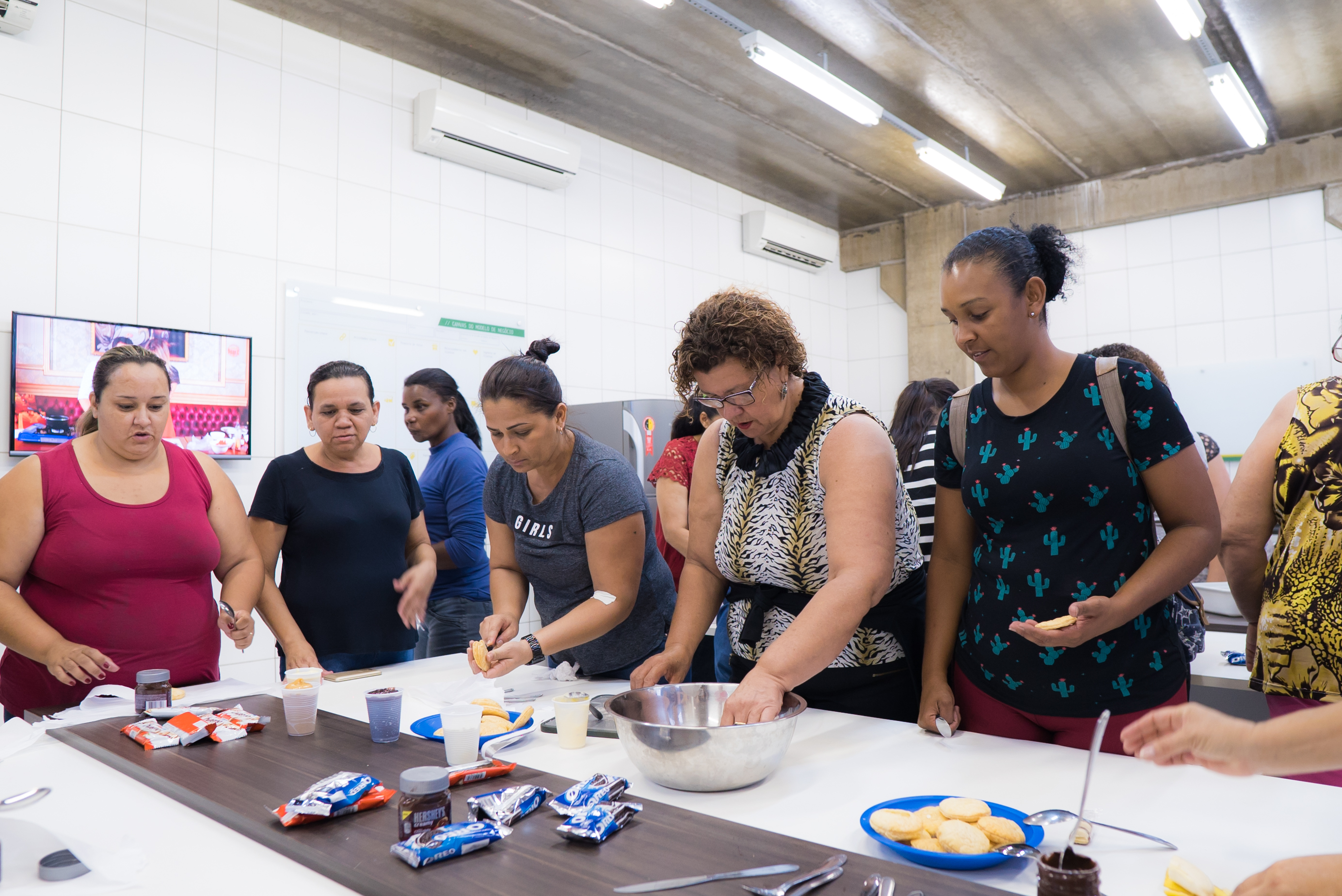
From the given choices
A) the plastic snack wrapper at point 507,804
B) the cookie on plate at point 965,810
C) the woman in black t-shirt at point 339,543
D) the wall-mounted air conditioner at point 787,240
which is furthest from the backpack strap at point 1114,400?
the wall-mounted air conditioner at point 787,240

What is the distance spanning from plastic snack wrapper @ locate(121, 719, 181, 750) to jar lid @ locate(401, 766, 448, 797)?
69 centimetres

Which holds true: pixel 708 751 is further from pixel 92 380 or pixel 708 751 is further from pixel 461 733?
pixel 92 380

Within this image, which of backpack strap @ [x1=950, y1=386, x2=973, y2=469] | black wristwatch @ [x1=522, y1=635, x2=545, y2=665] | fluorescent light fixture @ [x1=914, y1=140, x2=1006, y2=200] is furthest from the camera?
fluorescent light fixture @ [x1=914, y1=140, x2=1006, y2=200]

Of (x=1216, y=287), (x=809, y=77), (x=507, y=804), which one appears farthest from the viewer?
(x=1216, y=287)

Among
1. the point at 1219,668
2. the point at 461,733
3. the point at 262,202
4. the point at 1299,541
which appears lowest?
the point at 1219,668

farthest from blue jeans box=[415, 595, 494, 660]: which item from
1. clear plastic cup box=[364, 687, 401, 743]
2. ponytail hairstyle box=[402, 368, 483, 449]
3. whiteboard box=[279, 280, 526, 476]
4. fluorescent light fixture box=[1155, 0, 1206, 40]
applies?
fluorescent light fixture box=[1155, 0, 1206, 40]

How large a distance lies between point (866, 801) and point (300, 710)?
38.5 inches

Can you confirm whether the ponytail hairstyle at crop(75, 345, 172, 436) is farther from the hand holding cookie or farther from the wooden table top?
A: the hand holding cookie

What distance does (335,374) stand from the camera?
242 cm

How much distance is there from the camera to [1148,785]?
47.1 inches

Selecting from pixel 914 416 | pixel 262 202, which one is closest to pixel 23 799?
pixel 914 416

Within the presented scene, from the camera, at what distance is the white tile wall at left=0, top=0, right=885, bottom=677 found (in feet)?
10.0

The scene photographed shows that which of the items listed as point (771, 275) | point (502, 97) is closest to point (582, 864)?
point (502, 97)

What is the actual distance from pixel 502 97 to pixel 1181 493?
4.04 meters
